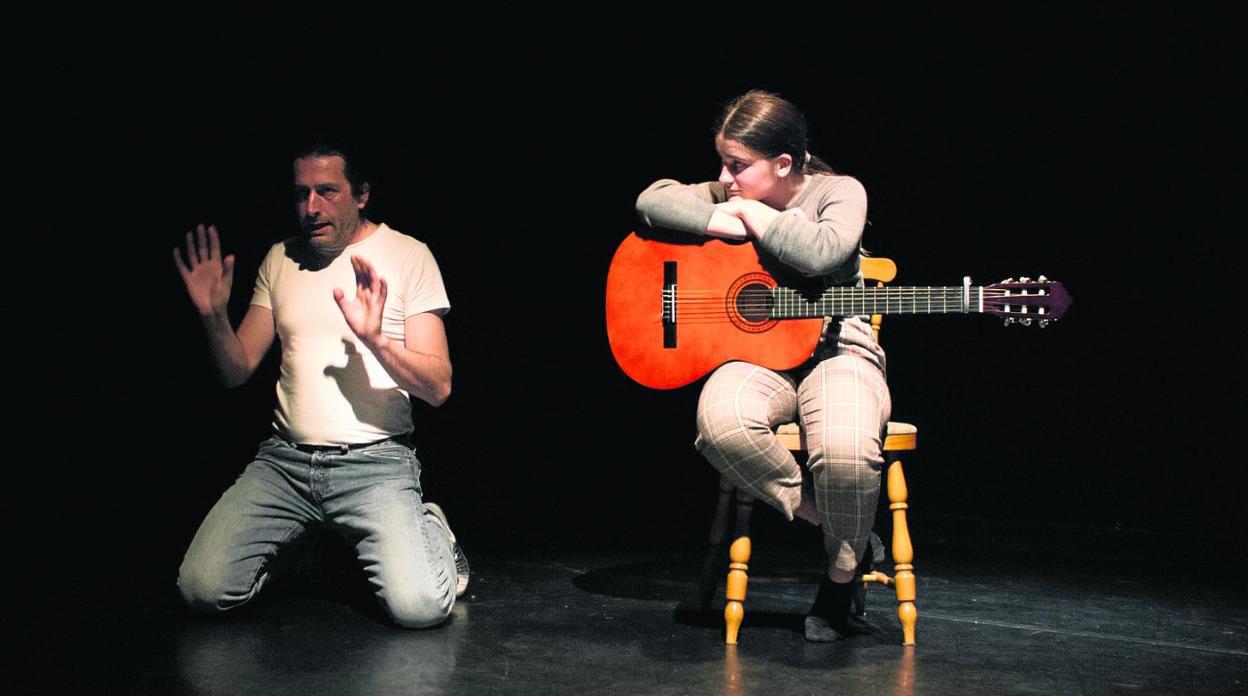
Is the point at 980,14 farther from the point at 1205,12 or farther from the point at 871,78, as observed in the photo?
the point at 1205,12

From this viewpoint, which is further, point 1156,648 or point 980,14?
point 980,14

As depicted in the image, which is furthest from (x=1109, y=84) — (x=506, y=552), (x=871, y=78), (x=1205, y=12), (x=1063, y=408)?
(x=506, y=552)

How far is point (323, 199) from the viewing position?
329 cm

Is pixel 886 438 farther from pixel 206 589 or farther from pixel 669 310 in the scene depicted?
pixel 206 589

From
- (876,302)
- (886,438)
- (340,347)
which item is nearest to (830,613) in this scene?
(886,438)

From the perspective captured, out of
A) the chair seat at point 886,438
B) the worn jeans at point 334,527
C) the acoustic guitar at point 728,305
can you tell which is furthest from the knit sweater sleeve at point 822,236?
the worn jeans at point 334,527

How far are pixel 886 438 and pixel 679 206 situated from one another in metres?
0.70

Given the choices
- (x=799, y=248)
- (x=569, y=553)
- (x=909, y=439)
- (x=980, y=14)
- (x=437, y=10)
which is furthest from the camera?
(x=437, y=10)

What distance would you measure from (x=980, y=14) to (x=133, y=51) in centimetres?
282

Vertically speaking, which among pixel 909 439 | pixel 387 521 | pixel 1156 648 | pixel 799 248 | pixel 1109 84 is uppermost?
pixel 1109 84

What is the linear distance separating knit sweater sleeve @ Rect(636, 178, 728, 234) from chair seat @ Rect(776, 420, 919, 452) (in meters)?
0.49

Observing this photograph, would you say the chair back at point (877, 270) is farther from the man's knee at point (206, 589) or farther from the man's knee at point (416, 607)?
the man's knee at point (206, 589)

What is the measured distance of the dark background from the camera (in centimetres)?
417

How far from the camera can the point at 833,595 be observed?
292cm
